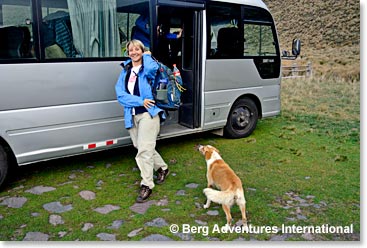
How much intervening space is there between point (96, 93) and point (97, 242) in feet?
6.47

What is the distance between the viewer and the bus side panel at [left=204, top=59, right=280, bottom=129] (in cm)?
574

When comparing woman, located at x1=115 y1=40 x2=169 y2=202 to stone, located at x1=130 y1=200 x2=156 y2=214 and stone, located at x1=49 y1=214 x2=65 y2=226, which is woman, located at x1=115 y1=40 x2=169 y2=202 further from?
stone, located at x1=49 y1=214 x2=65 y2=226

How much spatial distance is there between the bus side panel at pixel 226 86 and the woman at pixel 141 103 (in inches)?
73.1

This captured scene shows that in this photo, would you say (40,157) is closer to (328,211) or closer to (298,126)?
(328,211)

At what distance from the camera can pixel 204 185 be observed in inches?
174

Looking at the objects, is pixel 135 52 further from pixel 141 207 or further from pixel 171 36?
pixel 171 36

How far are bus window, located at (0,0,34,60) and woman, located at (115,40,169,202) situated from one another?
3.60 ft

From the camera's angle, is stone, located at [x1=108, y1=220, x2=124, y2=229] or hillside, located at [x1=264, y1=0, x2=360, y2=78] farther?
hillside, located at [x1=264, y1=0, x2=360, y2=78]

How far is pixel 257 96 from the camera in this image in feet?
21.6

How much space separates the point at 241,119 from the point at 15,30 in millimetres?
3928

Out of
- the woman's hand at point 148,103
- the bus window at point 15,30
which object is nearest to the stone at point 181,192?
the woman's hand at point 148,103

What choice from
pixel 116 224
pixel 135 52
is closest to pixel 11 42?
pixel 135 52

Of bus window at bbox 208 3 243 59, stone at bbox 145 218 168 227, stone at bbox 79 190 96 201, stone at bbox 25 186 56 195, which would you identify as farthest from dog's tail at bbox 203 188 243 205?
bus window at bbox 208 3 243 59

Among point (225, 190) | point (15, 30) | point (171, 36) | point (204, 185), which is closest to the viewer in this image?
point (225, 190)
